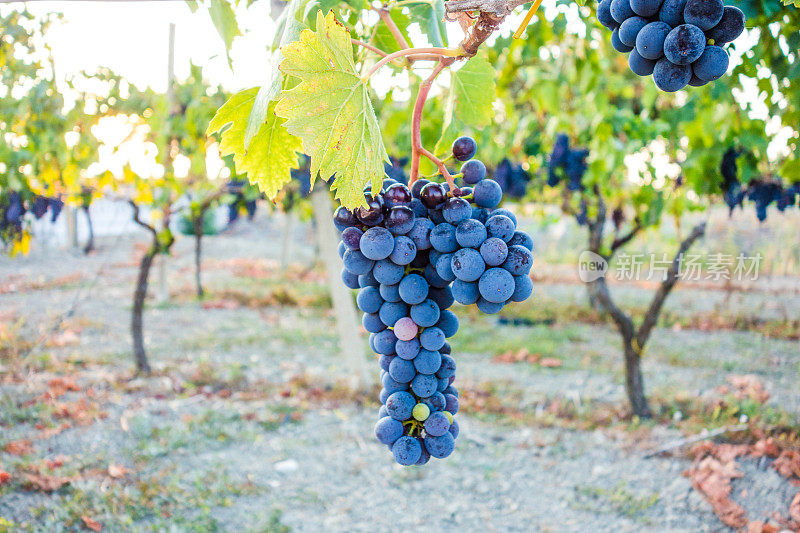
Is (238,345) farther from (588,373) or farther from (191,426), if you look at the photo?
(588,373)

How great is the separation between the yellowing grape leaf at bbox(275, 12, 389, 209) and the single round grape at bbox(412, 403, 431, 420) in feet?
1.53

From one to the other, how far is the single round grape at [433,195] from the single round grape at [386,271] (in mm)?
135

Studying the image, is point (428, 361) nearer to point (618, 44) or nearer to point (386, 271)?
point (386, 271)

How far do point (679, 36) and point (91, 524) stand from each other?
317 centimetres

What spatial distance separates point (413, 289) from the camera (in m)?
1.04

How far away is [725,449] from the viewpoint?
12.0 ft

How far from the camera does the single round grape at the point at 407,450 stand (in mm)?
1065

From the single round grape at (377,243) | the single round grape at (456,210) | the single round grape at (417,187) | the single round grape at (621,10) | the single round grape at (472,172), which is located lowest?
the single round grape at (377,243)

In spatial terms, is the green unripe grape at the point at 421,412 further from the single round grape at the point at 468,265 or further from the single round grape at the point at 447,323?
the single round grape at the point at 468,265

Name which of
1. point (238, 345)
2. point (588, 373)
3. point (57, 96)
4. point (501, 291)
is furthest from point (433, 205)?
point (238, 345)

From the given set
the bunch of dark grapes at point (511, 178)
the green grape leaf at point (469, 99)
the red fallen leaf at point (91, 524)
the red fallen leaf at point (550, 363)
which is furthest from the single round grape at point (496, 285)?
the red fallen leaf at point (550, 363)

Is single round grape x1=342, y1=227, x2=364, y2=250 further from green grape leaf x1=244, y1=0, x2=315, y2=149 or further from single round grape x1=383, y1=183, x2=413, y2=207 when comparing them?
green grape leaf x1=244, y1=0, x2=315, y2=149

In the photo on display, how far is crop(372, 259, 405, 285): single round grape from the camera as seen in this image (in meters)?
1.02

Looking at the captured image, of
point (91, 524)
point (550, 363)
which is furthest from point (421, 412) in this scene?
point (550, 363)
